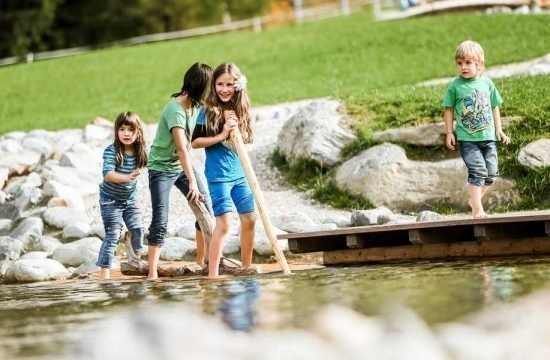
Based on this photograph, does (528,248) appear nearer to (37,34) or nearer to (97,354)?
(97,354)

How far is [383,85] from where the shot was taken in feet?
64.9

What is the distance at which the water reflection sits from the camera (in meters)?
7.17

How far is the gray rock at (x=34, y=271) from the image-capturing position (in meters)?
11.3

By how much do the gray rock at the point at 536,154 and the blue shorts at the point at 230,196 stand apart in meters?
3.83

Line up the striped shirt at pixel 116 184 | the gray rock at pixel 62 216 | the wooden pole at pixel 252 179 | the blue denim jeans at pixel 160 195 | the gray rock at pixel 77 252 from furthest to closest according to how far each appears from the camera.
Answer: the gray rock at pixel 62 216 → the gray rock at pixel 77 252 → the striped shirt at pixel 116 184 → the blue denim jeans at pixel 160 195 → the wooden pole at pixel 252 179

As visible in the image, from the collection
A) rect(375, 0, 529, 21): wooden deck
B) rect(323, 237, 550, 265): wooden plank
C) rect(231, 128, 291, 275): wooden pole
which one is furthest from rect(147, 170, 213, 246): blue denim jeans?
rect(375, 0, 529, 21): wooden deck

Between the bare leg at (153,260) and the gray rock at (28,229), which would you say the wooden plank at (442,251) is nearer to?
the bare leg at (153,260)

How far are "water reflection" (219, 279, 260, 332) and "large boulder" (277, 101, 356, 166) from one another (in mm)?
4709

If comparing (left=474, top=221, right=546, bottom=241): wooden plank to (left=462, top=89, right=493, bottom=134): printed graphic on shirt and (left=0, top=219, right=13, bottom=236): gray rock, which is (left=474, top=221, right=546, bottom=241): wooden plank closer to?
(left=462, top=89, right=493, bottom=134): printed graphic on shirt

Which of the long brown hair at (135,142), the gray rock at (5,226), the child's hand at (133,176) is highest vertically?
the long brown hair at (135,142)

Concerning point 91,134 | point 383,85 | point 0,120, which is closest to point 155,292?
point 91,134

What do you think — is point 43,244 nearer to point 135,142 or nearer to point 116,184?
point 116,184

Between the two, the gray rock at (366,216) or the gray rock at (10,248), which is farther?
the gray rock at (10,248)

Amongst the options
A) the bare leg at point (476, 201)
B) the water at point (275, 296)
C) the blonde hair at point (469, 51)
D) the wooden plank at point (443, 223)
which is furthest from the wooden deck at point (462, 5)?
the water at point (275, 296)
